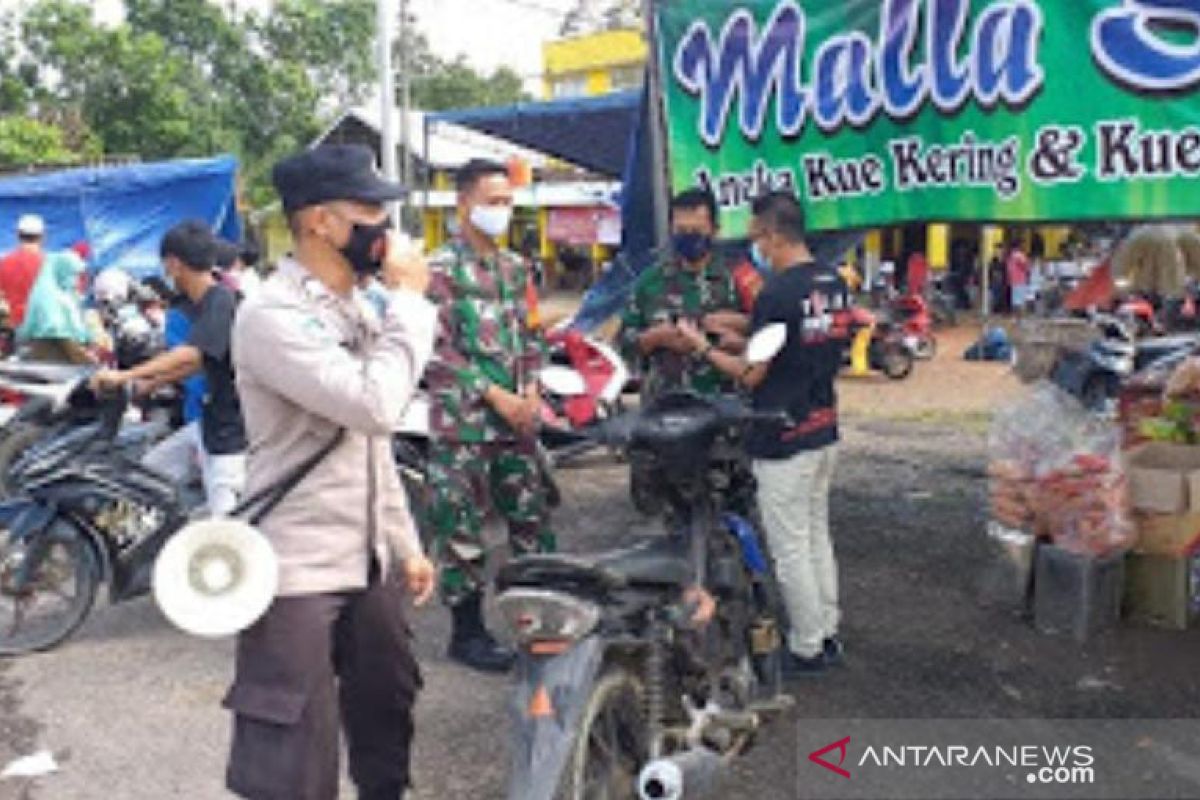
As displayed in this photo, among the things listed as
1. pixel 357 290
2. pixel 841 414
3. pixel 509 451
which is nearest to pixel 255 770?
pixel 357 290

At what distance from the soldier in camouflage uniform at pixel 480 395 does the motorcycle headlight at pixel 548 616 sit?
5.16 ft

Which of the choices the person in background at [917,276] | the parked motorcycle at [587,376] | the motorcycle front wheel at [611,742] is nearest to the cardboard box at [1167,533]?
the parked motorcycle at [587,376]

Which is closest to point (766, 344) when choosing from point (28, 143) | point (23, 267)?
point (23, 267)

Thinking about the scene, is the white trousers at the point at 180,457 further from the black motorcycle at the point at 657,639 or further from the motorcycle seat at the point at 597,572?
the motorcycle seat at the point at 597,572

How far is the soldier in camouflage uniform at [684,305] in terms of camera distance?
4691mm

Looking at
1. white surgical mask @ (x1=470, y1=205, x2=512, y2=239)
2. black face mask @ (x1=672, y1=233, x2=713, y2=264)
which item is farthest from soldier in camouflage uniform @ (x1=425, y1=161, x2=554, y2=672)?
black face mask @ (x1=672, y1=233, x2=713, y2=264)

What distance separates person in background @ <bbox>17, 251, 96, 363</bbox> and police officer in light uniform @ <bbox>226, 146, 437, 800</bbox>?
20.4 feet

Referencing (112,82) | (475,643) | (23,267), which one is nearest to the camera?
(475,643)

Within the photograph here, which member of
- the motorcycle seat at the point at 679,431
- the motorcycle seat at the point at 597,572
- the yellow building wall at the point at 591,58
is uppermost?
the yellow building wall at the point at 591,58

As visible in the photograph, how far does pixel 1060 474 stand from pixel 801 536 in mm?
1251

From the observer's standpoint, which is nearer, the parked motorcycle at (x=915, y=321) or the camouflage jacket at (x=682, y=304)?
the camouflage jacket at (x=682, y=304)

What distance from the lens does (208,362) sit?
4457 millimetres

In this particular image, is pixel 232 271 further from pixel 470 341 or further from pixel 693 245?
pixel 693 245

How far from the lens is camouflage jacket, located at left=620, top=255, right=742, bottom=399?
480 cm
